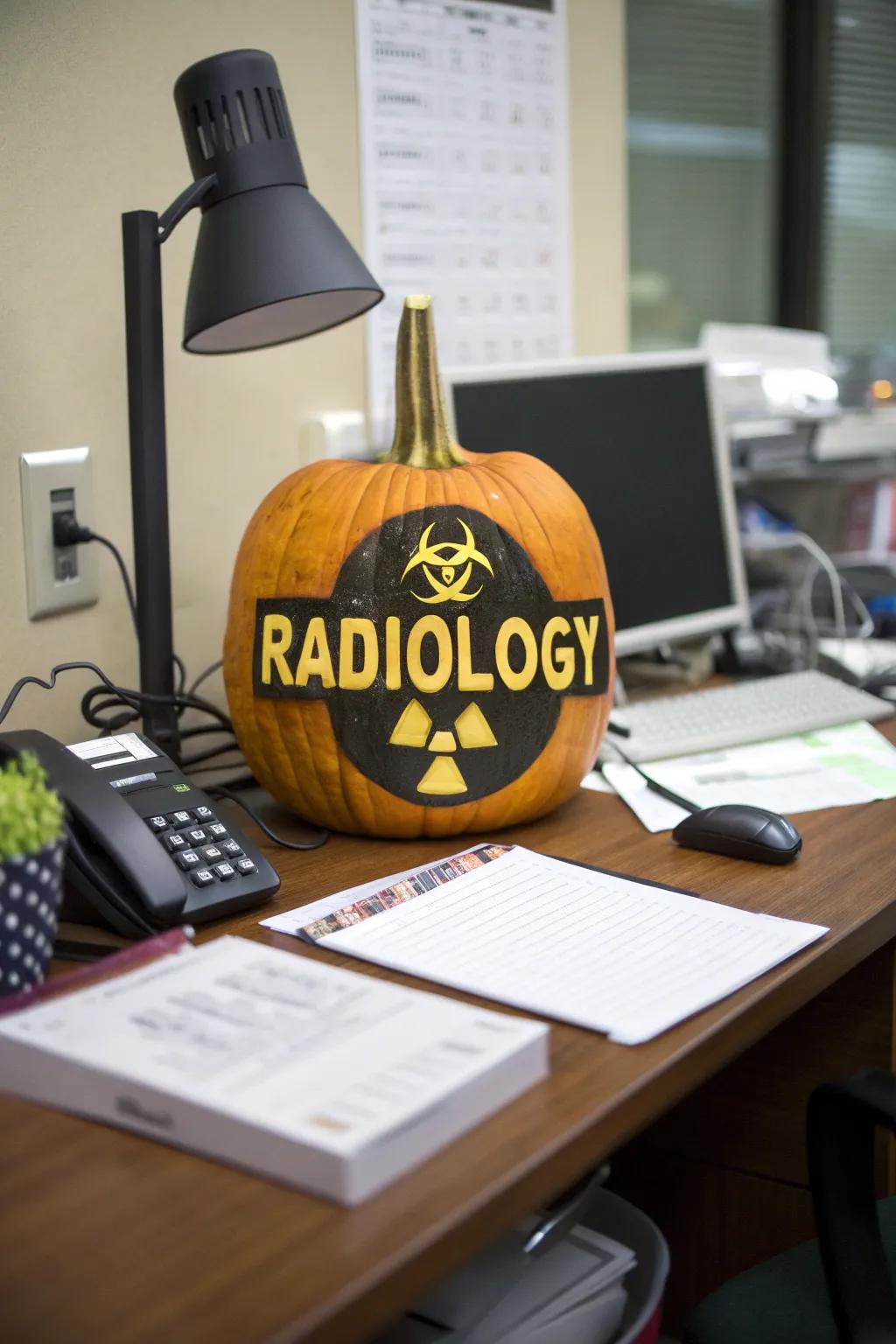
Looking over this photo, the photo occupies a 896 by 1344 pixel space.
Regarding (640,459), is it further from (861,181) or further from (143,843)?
(861,181)

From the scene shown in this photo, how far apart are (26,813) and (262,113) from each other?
1.90ft

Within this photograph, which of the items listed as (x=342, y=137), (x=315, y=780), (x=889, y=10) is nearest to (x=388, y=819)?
(x=315, y=780)

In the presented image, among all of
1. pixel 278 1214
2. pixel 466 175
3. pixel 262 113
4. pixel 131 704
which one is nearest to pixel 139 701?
pixel 131 704

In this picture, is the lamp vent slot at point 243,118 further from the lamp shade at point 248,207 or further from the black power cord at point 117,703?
the black power cord at point 117,703

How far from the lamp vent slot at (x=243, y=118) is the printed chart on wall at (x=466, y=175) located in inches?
17.2

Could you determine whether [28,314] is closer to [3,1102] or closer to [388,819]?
[388,819]

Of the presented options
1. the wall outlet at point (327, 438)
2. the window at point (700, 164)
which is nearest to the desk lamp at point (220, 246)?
the wall outlet at point (327, 438)

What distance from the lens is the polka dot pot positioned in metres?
0.67

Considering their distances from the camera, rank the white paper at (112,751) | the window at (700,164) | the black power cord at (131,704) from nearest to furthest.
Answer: the white paper at (112,751)
the black power cord at (131,704)
the window at (700,164)

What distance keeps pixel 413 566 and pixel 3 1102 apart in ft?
1.56

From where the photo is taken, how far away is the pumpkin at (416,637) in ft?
3.20

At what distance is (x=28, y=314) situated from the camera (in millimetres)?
1064

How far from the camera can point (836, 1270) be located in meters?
0.77

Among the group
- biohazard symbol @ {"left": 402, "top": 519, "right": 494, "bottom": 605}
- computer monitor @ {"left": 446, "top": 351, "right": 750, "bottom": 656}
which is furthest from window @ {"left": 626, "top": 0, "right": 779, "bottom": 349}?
biohazard symbol @ {"left": 402, "top": 519, "right": 494, "bottom": 605}
